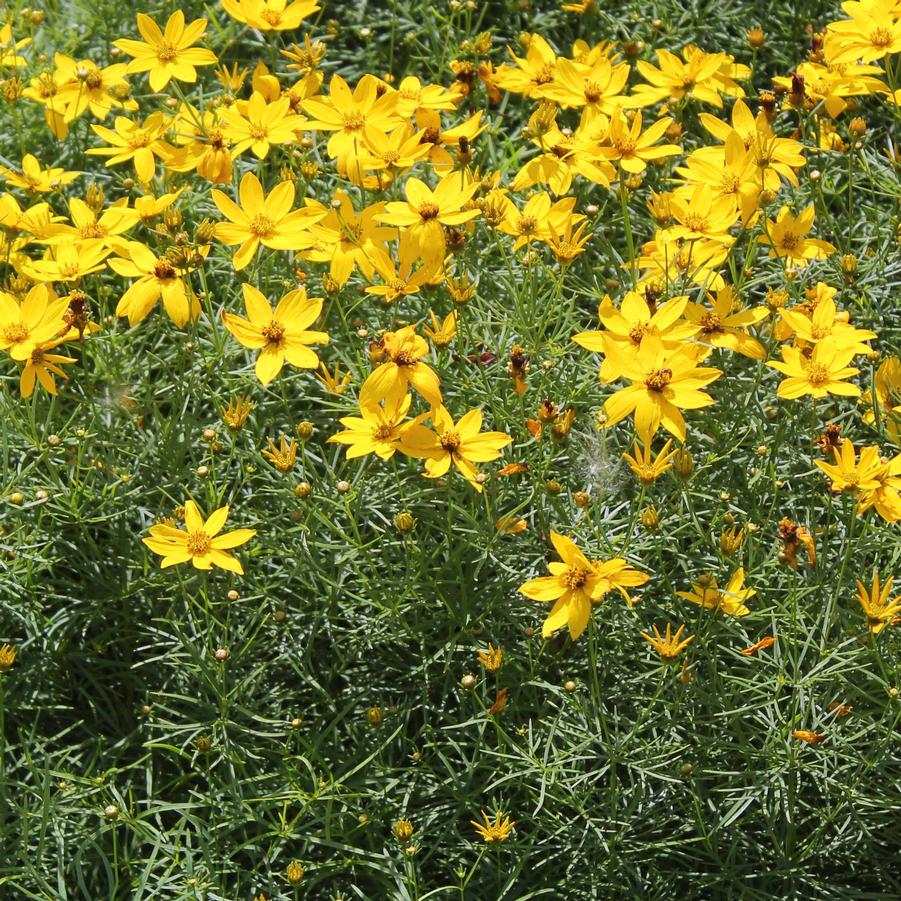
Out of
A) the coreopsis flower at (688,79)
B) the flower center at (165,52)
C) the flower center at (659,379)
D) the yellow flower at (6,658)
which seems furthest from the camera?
the coreopsis flower at (688,79)

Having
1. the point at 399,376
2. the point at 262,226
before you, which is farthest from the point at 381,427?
the point at 262,226

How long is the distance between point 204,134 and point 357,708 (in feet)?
4.18

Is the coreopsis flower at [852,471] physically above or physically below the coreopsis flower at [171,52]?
below

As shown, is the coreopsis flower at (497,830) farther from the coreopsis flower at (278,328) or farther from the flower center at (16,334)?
the flower center at (16,334)

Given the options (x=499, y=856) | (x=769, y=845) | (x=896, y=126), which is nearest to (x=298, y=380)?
(x=499, y=856)

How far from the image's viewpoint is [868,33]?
9.14 feet

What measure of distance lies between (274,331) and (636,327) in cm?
66

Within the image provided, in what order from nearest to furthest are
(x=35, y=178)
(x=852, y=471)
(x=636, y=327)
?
(x=852, y=471) → (x=636, y=327) → (x=35, y=178)

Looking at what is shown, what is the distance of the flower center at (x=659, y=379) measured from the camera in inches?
86.4

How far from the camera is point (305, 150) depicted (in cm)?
295

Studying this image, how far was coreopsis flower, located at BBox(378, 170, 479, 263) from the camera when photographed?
2445 mm

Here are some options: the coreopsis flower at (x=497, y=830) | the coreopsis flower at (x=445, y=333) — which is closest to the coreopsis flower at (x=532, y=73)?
the coreopsis flower at (x=445, y=333)

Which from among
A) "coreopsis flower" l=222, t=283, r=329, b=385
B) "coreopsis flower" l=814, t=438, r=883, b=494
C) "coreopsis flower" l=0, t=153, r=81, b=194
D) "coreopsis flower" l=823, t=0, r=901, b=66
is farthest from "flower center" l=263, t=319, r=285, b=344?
"coreopsis flower" l=823, t=0, r=901, b=66

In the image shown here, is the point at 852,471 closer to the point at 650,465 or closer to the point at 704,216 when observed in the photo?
the point at 650,465
